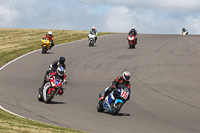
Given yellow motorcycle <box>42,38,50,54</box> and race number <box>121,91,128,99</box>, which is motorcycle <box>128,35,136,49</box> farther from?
race number <box>121,91,128,99</box>

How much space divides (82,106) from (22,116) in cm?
334

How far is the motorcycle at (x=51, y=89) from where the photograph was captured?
16.0 meters

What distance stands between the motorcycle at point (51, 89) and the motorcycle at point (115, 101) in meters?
2.12

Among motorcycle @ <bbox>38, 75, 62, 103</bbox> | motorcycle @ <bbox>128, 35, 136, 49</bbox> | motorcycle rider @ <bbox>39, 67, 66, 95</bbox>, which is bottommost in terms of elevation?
motorcycle @ <bbox>38, 75, 62, 103</bbox>

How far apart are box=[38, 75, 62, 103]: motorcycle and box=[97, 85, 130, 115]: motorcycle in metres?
2.12

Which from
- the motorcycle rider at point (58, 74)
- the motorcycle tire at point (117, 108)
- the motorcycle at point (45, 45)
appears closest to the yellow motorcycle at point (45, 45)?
the motorcycle at point (45, 45)

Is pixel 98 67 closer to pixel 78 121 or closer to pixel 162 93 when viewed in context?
pixel 162 93

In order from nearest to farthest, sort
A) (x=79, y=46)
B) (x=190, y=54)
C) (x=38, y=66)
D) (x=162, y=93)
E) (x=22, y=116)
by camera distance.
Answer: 1. (x=22, y=116)
2. (x=162, y=93)
3. (x=38, y=66)
4. (x=190, y=54)
5. (x=79, y=46)

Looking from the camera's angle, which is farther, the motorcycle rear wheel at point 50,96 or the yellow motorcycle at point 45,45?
the yellow motorcycle at point 45,45

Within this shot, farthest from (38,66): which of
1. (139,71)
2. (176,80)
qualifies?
(176,80)

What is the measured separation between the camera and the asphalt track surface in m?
13.1

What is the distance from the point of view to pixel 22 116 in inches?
512

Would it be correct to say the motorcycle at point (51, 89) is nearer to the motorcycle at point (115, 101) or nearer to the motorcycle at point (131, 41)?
the motorcycle at point (115, 101)

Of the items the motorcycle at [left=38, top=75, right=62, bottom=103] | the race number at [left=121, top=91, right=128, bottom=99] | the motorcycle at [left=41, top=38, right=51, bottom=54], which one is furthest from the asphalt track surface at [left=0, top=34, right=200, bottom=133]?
the race number at [left=121, top=91, right=128, bottom=99]
